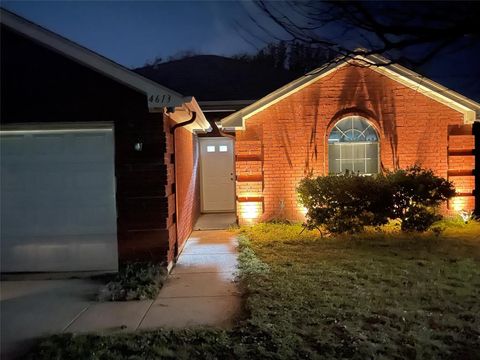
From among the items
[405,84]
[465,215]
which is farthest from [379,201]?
[405,84]

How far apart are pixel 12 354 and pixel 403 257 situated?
6449mm

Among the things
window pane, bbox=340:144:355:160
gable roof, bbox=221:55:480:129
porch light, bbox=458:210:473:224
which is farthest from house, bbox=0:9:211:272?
porch light, bbox=458:210:473:224

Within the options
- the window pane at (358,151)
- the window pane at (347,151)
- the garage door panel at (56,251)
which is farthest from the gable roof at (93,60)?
the window pane at (358,151)

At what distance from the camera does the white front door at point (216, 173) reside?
15008mm

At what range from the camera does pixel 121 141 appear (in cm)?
754

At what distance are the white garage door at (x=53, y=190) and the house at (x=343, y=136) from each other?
452 centimetres

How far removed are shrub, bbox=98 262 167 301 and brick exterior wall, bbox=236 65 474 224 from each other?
4813 mm

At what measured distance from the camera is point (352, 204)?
9859mm

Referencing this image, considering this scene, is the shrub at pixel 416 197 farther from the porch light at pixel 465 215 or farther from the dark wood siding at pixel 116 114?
the dark wood siding at pixel 116 114

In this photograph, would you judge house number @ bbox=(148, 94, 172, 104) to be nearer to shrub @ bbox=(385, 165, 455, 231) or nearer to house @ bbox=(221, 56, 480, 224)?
house @ bbox=(221, 56, 480, 224)

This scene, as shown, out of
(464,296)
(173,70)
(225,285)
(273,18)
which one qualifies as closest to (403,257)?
(464,296)

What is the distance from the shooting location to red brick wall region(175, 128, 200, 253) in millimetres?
9250

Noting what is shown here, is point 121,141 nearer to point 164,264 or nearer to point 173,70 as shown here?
point 164,264

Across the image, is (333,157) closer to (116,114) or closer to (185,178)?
(185,178)
